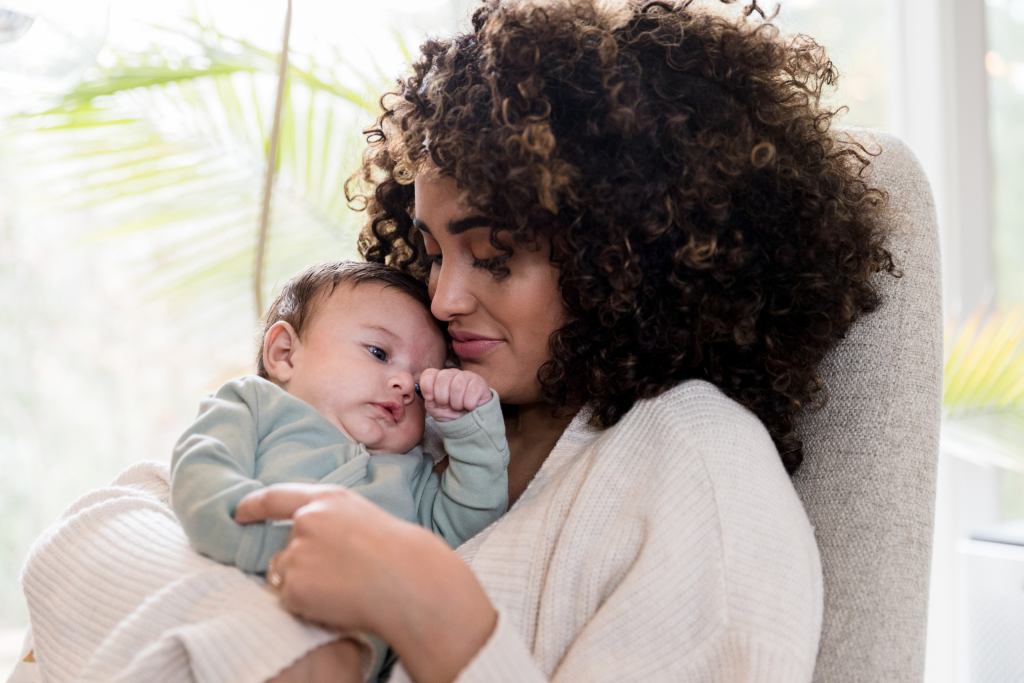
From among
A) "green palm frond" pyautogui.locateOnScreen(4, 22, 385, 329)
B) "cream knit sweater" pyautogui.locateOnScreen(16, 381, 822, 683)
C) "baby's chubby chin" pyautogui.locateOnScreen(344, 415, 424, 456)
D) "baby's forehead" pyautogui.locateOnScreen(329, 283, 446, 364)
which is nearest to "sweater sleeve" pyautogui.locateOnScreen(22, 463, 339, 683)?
"cream knit sweater" pyautogui.locateOnScreen(16, 381, 822, 683)

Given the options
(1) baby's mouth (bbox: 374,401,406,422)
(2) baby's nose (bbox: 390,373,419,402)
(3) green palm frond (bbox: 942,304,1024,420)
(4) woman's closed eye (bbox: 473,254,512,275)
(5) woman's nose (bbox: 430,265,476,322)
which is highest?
(4) woman's closed eye (bbox: 473,254,512,275)

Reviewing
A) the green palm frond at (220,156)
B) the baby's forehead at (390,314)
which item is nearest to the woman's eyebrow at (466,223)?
the baby's forehead at (390,314)

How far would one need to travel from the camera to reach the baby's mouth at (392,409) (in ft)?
3.97

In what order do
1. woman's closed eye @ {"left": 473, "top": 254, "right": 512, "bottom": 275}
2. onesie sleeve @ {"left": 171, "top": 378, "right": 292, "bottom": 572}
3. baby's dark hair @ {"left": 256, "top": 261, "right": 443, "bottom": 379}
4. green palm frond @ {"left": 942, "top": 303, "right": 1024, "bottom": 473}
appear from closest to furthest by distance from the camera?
onesie sleeve @ {"left": 171, "top": 378, "right": 292, "bottom": 572}, woman's closed eye @ {"left": 473, "top": 254, "right": 512, "bottom": 275}, baby's dark hair @ {"left": 256, "top": 261, "right": 443, "bottom": 379}, green palm frond @ {"left": 942, "top": 303, "right": 1024, "bottom": 473}

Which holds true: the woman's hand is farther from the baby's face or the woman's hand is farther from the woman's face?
the woman's face

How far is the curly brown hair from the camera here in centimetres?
110

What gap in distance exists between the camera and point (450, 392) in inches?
45.9

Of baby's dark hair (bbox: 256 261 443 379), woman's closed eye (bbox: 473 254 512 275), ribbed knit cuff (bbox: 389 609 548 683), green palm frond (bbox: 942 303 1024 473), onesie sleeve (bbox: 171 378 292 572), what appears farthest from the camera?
green palm frond (bbox: 942 303 1024 473)

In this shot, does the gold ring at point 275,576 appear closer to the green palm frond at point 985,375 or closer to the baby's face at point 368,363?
the baby's face at point 368,363

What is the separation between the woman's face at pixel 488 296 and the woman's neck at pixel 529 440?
5.4 inches

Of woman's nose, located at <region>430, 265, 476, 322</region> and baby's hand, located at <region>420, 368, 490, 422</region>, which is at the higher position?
woman's nose, located at <region>430, 265, 476, 322</region>

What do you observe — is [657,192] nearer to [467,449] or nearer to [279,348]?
[467,449]

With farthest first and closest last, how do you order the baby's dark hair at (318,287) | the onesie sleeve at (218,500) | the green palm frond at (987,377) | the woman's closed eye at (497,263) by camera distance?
the green palm frond at (987,377), the baby's dark hair at (318,287), the woman's closed eye at (497,263), the onesie sleeve at (218,500)

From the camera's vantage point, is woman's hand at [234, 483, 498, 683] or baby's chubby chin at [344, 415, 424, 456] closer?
woman's hand at [234, 483, 498, 683]
